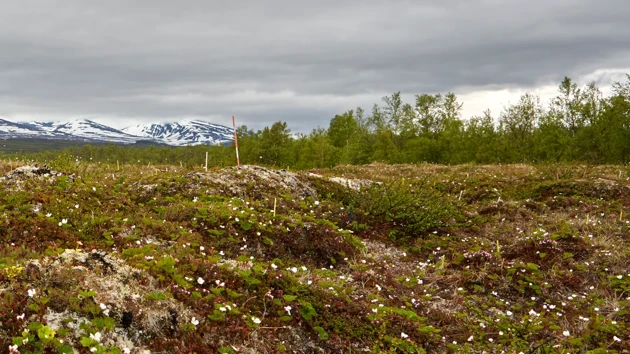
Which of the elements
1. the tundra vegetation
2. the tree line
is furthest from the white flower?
the tree line

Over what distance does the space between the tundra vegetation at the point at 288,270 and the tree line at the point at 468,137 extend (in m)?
22.5

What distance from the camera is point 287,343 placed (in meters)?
6.72

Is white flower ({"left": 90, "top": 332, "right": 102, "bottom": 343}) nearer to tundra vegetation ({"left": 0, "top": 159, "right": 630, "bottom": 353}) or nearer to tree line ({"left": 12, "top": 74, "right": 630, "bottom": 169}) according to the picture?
tundra vegetation ({"left": 0, "top": 159, "right": 630, "bottom": 353})

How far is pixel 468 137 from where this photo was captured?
6119 cm

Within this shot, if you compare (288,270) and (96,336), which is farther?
(288,270)

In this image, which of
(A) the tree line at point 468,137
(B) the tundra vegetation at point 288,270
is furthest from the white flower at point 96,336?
(A) the tree line at point 468,137

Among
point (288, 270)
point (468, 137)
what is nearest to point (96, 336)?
point (288, 270)

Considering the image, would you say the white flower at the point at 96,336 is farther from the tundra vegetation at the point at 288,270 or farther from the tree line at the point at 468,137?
the tree line at the point at 468,137

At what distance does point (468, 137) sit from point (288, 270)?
57.6 meters

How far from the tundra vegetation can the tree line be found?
22.5 m

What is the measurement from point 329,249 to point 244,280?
4.12m

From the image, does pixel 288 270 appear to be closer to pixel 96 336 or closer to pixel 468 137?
pixel 96 336

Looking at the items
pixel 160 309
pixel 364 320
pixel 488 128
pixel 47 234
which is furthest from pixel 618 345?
pixel 488 128

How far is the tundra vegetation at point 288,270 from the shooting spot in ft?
20.5
